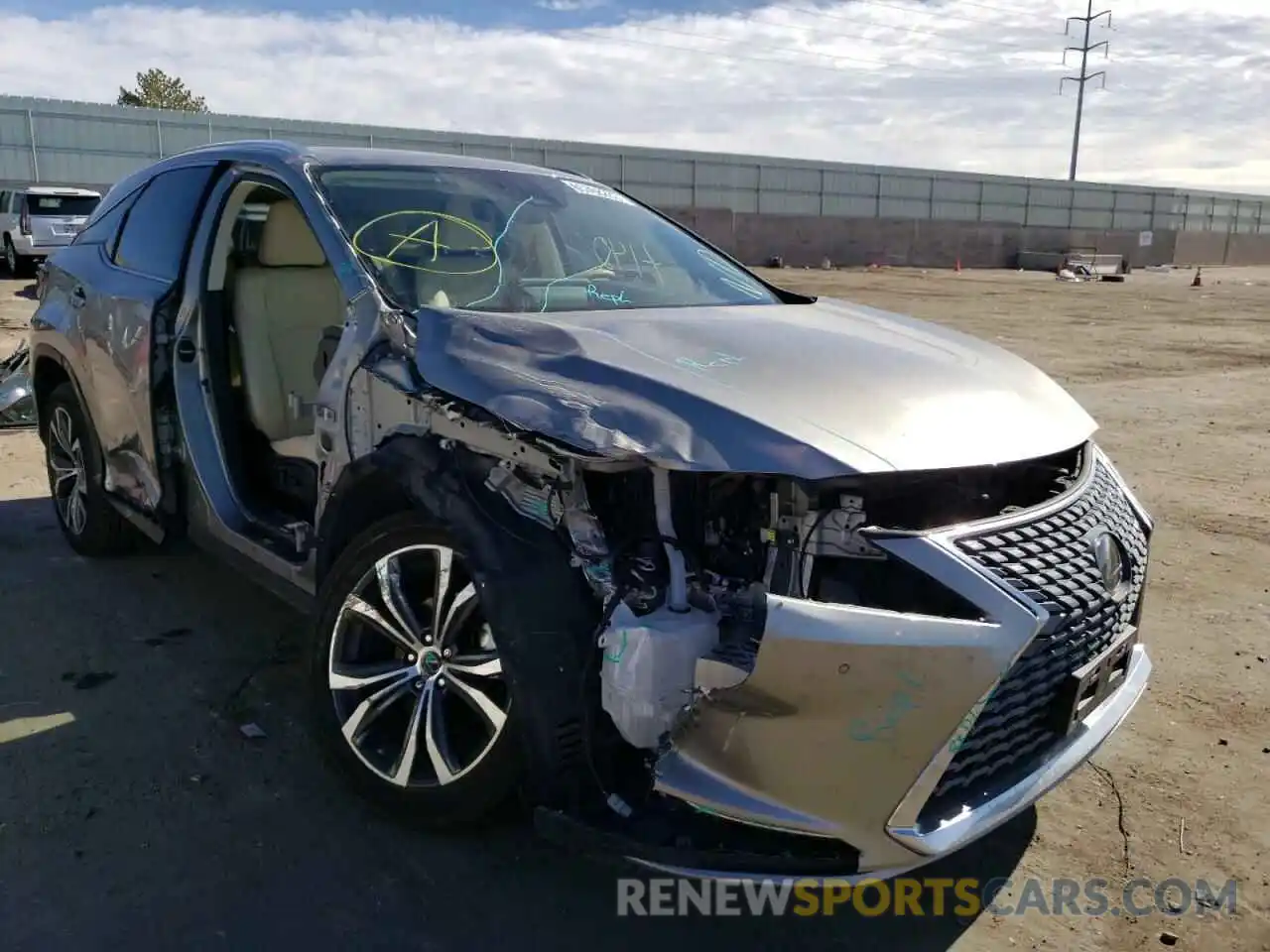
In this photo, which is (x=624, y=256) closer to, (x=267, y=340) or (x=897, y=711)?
(x=267, y=340)

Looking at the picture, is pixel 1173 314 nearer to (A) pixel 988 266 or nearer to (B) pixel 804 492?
(B) pixel 804 492

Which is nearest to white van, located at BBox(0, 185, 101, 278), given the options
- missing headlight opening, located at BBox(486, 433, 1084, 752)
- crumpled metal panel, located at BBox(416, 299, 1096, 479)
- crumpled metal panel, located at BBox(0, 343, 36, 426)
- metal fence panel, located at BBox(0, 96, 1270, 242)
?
metal fence panel, located at BBox(0, 96, 1270, 242)

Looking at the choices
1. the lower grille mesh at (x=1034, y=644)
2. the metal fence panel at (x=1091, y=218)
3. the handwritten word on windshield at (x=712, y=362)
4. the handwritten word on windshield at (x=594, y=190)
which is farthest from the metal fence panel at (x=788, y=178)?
the lower grille mesh at (x=1034, y=644)

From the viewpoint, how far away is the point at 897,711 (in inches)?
82.8

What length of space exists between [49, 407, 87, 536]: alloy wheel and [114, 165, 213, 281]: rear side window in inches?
37.7

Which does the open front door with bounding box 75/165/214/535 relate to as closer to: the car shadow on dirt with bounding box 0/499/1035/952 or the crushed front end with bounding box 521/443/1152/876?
the car shadow on dirt with bounding box 0/499/1035/952

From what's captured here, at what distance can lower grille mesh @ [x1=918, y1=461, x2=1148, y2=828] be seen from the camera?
7.38ft

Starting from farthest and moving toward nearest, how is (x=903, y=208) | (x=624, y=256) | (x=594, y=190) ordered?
(x=903, y=208)
(x=594, y=190)
(x=624, y=256)

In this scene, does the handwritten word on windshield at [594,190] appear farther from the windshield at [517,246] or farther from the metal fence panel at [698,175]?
the metal fence panel at [698,175]

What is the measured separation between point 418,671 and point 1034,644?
5.04 feet

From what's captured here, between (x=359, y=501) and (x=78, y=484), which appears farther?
(x=78, y=484)

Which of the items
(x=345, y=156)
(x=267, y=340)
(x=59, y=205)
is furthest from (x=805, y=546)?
(x=59, y=205)

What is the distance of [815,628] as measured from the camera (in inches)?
81.2

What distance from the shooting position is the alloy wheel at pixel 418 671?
103 inches
